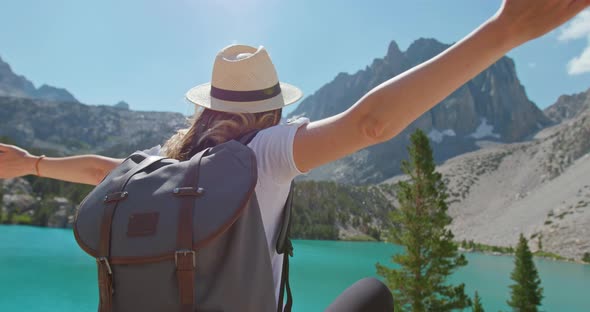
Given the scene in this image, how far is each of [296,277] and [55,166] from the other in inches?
1583

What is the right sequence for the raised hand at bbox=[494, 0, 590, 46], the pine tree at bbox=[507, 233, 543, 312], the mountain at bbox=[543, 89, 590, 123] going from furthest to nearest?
the mountain at bbox=[543, 89, 590, 123], the pine tree at bbox=[507, 233, 543, 312], the raised hand at bbox=[494, 0, 590, 46]

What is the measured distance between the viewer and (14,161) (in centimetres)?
226

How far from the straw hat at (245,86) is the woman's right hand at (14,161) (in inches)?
47.3

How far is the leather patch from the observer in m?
1.13

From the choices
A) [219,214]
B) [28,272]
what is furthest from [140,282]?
[28,272]

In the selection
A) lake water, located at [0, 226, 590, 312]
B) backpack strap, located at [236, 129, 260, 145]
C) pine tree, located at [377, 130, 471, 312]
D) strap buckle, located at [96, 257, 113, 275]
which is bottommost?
lake water, located at [0, 226, 590, 312]

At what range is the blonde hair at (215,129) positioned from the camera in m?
1.49

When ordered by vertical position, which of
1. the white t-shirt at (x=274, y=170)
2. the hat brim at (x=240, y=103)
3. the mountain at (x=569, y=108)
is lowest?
the white t-shirt at (x=274, y=170)

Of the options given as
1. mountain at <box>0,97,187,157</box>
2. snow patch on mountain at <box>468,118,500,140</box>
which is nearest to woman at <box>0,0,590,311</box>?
mountain at <box>0,97,187,157</box>

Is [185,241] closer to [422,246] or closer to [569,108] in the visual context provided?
[422,246]

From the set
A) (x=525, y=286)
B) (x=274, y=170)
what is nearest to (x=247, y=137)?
(x=274, y=170)

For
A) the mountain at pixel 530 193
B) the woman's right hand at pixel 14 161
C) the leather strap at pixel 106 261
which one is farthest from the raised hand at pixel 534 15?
the mountain at pixel 530 193

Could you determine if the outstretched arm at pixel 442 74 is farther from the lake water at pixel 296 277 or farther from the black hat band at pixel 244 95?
the lake water at pixel 296 277

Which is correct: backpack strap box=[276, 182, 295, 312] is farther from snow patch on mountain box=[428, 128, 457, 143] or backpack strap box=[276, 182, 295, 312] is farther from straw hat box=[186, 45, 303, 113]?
snow patch on mountain box=[428, 128, 457, 143]
